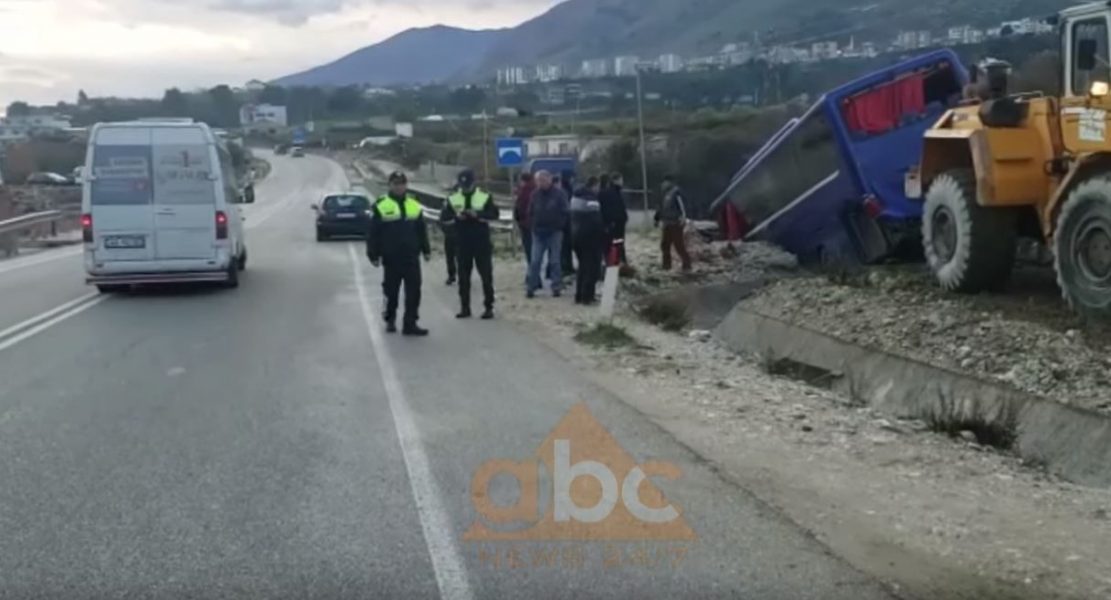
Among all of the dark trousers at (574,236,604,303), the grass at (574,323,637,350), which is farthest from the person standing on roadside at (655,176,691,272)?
the grass at (574,323,637,350)

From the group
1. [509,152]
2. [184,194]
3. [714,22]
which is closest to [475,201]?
[184,194]

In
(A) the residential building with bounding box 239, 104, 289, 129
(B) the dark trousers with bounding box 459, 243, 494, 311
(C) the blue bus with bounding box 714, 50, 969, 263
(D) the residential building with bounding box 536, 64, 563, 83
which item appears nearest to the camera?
(B) the dark trousers with bounding box 459, 243, 494, 311

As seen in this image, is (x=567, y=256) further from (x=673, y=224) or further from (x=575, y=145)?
(x=575, y=145)

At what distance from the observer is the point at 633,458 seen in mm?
8336

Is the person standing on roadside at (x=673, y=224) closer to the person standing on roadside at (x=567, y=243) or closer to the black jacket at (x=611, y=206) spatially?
the person standing on roadside at (x=567, y=243)

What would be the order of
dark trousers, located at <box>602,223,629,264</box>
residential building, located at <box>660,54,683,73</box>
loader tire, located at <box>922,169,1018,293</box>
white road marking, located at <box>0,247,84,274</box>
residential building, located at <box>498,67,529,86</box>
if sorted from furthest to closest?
1. residential building, located at <box>498,67,529,86</box>
2. residential building, located at <box>660,54,683,73</box>
3. white road marking, located at <box>0,247,84,274</box>
4. dark trousers, located at <box>602,223,629,264</box>
5. loader tire, located at <box>922,169,1018,293</box>

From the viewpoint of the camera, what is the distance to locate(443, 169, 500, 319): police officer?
15.9 m

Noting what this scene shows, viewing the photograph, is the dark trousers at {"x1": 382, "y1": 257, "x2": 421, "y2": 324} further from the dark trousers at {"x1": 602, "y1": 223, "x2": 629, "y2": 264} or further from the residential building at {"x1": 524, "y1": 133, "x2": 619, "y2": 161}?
the residential building at {"x1": 524, "y1": 133, "x2": 619, "y2": 161}

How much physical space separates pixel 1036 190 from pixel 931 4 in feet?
94.1

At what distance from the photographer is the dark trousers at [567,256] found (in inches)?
764

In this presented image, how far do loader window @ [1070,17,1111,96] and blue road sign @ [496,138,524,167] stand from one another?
16035 mm

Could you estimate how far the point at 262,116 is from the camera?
125 metres

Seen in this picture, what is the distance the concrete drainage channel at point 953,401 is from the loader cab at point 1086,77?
2.57 m

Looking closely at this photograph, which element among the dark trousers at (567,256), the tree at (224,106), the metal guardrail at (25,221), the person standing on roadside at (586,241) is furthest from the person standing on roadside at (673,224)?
the tree at (224,106)
